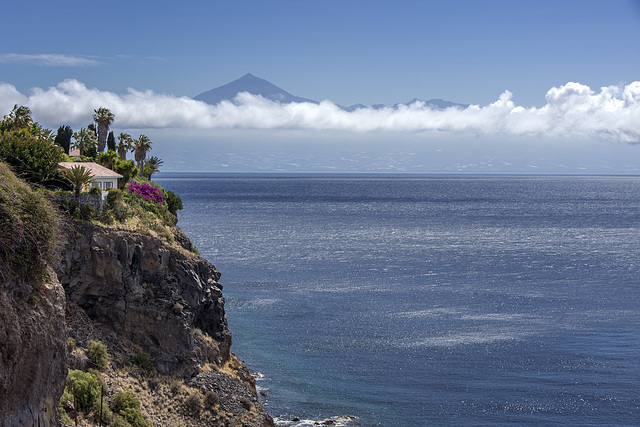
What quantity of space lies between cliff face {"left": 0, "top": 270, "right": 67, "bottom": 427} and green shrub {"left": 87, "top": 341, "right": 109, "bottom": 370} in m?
22.9

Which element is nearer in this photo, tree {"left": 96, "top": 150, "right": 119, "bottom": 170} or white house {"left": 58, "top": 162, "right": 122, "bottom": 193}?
white house {"left": 58, "top": 162, "right": 122, "bottom": 193}

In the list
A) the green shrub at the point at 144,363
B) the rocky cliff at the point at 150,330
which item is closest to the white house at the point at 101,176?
the rocky cliff at the point at 150,330

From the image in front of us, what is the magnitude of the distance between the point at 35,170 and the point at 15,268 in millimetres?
31377

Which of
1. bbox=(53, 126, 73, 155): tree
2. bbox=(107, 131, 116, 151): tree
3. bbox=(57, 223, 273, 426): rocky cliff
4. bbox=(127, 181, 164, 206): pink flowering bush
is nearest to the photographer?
bbox=(57, 223, 273, 426): rocky cliff

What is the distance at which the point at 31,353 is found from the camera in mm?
16922

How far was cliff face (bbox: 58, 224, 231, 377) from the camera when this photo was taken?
42688 millimetres

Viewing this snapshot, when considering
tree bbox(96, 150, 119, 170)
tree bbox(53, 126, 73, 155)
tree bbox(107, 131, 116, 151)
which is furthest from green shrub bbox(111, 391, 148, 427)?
tree bbox(107, 131, 116, 151)

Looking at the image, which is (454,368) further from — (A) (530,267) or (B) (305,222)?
(B) (305,222)

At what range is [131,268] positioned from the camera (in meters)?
44.2

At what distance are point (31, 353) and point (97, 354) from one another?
2441 cm

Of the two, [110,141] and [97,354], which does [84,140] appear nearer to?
[110,141]

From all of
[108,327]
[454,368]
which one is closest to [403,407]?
[454,368]

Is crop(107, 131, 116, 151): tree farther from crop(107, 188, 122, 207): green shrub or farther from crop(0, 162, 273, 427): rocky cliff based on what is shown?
crop(0, 162, 273, 427): rocky cliff

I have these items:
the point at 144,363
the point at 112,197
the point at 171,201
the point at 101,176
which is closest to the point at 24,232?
the point at 144,363
